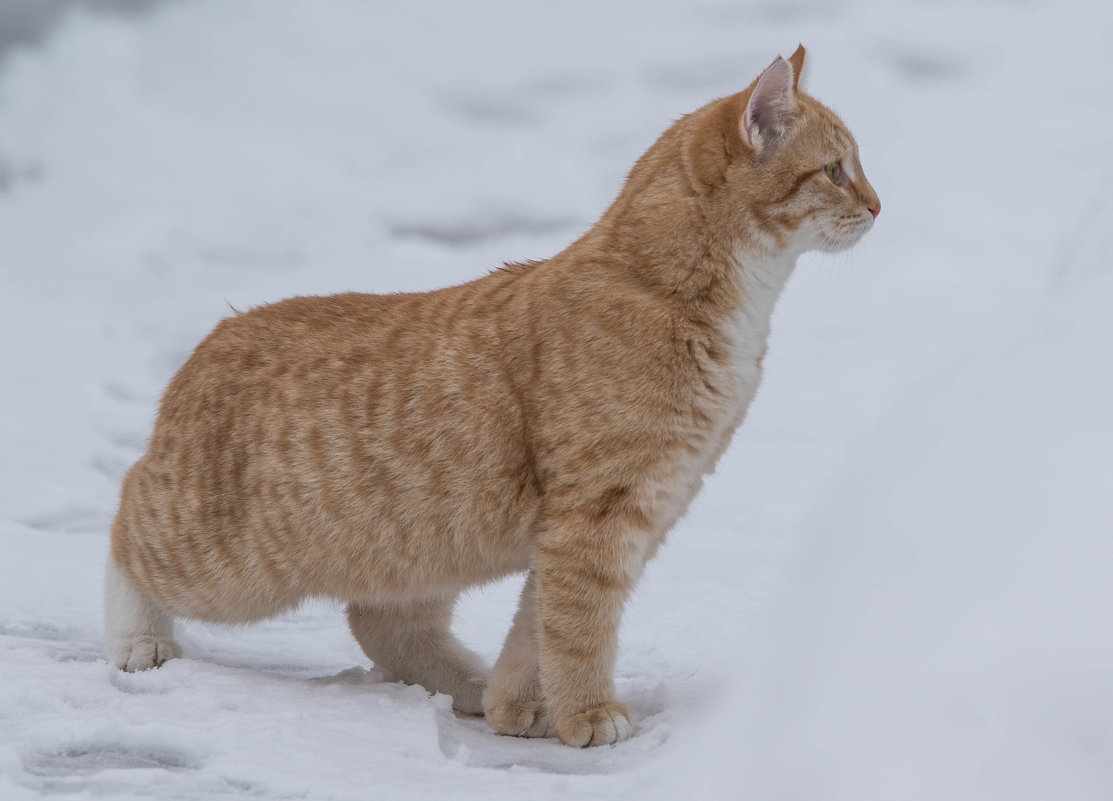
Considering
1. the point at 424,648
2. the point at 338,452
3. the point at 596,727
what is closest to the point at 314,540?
the point at 338,452

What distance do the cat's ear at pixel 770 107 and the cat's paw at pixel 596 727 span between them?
1381 millimetres

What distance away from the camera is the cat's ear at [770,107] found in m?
2.92

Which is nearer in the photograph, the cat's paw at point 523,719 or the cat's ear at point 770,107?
the cat's ear at point 770,107

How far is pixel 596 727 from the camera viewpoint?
2.83 m

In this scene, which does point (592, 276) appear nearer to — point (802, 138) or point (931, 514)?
point (802, 138)

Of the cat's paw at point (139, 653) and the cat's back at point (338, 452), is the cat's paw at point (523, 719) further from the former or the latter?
the cat's paw at point (139, 653)

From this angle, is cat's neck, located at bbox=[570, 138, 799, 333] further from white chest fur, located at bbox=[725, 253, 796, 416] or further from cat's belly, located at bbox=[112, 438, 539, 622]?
cat's belly, located at bbox=[112, 438, 539, 622]

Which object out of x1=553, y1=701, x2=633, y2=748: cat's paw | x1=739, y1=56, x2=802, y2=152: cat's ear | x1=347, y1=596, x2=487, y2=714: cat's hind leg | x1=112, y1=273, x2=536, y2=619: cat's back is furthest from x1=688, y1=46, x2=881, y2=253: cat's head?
x1=347, y1=596, x2=487, y2=714: cat's hind leg

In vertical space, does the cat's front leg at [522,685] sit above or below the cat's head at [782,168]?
below

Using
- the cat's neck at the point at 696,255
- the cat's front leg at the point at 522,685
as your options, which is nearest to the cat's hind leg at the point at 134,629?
the cat's front leg at the point at 522,685

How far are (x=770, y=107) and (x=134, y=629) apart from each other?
86.3 inches

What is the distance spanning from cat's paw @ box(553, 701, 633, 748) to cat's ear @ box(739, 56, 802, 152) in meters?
1.38

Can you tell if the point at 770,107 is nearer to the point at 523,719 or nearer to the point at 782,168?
the point at 782,168

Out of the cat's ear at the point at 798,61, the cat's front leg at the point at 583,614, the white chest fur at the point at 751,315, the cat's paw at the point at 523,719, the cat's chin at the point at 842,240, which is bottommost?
the cat's paw at the point at 523,719
